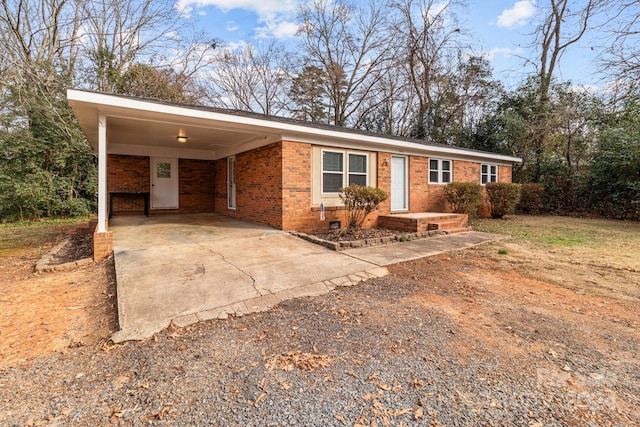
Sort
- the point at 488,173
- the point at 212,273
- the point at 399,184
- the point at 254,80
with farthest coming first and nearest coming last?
the point at 254,80 → the point at 488,173 → the point at 399,184 → the point at 212,273

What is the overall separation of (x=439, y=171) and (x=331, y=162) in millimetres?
4986

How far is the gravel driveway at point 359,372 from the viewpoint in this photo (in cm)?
178

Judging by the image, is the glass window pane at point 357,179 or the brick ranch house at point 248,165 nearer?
the brick ranch house at point 248,165

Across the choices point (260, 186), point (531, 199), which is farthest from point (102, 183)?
point (531, 199)

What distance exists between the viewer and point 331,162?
26.9 ft

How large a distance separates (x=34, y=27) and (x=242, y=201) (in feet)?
37.7

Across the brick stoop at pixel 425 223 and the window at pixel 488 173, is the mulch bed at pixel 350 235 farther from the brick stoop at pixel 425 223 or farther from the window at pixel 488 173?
the window at pixel 488 173

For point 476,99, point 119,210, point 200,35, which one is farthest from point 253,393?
point 476,99

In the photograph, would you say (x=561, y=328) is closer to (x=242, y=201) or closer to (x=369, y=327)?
(x=369, y=327)

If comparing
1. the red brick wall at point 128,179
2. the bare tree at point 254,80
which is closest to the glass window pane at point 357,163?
the red brick wall at point 128,179

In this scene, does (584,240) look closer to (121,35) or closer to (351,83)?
A: (351,83)

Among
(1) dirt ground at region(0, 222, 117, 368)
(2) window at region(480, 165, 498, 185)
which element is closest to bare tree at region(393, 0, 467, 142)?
(2) window at region(480, 165, 498, 185)

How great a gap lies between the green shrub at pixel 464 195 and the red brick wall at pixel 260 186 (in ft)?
21.1

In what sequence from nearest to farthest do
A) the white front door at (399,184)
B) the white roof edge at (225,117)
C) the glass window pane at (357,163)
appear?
the white roof edge at (225,117)
the glass window pane at (357,163)
the white front door at (399,184)
